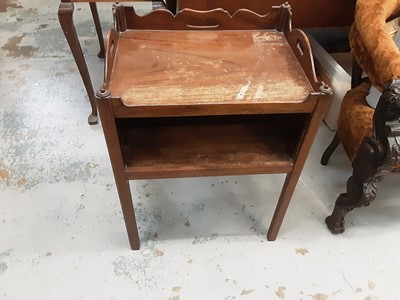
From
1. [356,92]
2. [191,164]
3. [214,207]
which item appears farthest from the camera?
[214,207]

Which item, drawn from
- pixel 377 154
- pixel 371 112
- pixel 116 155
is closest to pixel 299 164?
pixel 377 154

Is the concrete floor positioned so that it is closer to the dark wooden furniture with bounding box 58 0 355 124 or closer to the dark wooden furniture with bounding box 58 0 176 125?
the dark wooden furniture with bounding box 58 0 176 125

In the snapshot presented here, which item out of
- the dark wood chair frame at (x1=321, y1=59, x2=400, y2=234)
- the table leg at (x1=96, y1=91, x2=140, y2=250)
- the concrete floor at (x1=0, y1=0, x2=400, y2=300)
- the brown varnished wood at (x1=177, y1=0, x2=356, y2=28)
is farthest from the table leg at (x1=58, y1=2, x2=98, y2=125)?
the dark wood chair frame at (x1=321, y1=59, x2=400, y2=234)

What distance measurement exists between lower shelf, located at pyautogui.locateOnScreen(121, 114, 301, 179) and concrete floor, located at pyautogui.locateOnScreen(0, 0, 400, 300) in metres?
0.37

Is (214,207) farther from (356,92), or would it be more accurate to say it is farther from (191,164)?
(356,92)

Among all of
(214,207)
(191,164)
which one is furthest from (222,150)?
(214,207)

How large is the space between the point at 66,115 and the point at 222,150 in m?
0.92

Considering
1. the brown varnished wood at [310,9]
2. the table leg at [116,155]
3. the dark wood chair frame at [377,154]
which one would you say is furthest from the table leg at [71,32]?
the dark wood chair frame at [377,154]

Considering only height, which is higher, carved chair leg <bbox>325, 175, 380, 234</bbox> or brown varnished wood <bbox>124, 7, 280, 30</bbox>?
brown varnished wood <bbox>124, 7, 280, 30</bbox>

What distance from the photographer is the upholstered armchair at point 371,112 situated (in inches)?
33.5

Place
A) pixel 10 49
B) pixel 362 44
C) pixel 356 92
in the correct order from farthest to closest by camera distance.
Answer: pixel 10 49 < pixel 356 92 < pixel 362 44

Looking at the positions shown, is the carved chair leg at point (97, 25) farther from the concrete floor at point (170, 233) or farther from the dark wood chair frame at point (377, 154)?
the dark wood chair frame at point (377, 154)

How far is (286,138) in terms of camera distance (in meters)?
0.96

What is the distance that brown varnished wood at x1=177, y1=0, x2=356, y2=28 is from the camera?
1303 mm
